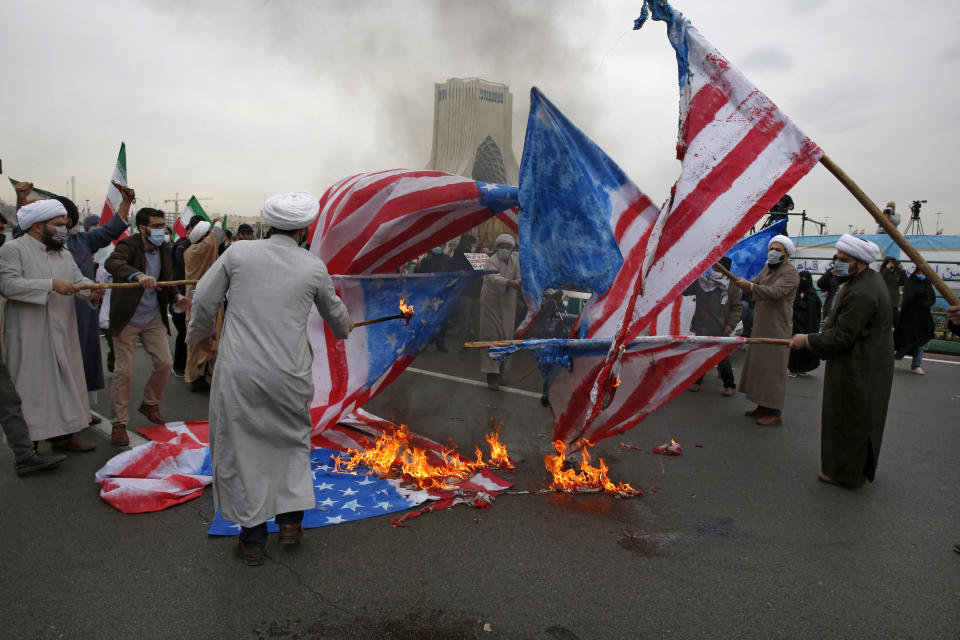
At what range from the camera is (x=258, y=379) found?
10.6 feet

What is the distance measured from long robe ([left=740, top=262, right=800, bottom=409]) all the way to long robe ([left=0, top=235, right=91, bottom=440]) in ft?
20.1

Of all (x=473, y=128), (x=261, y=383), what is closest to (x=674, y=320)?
(x=261, y=383)

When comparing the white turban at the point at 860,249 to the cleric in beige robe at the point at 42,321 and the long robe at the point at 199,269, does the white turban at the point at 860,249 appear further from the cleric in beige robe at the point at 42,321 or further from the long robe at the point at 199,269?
the long robe at the point at 199,269

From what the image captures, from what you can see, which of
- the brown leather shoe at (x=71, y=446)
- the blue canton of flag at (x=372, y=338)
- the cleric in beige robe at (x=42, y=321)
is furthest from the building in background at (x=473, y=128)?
the brown leather shoe at (x=71, y=446)

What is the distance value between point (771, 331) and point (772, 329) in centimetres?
2

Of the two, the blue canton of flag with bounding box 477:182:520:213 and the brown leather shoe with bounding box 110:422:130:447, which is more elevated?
the blue canton of flag with bounding box 477:182:520:213

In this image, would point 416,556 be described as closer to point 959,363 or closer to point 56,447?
point 56,447

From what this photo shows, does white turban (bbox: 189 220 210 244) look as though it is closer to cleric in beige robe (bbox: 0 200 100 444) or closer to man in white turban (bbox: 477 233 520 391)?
cleric in beige robe (bbox: 0 200 100 444)

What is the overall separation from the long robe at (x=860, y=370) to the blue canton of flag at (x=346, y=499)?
3197 mm

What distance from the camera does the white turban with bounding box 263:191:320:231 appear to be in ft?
11.2

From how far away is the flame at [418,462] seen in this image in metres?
4.30

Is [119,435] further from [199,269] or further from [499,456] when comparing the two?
[499,456]

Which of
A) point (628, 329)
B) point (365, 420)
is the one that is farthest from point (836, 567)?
point (365, 420)

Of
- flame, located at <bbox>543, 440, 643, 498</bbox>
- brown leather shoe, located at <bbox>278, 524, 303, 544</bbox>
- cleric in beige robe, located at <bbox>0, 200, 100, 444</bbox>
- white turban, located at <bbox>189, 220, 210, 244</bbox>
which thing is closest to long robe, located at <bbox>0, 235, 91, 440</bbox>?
cleric in beige robe, located at <bbox>0, 200, 100, 444</bbox>
